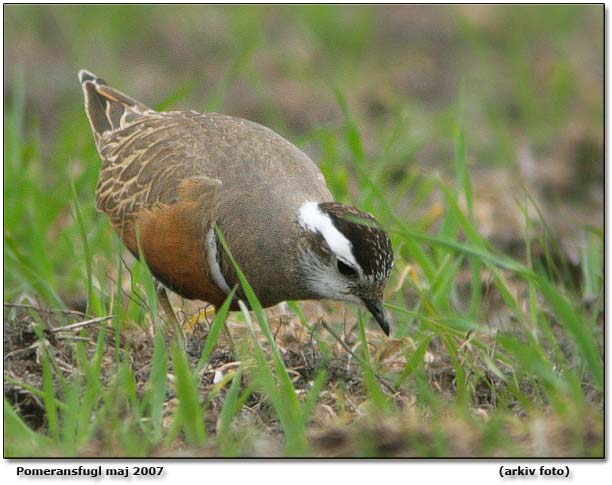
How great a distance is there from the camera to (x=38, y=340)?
5887mm

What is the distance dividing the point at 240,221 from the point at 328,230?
22.8 inches

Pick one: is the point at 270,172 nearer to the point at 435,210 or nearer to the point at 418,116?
the point at 435,210

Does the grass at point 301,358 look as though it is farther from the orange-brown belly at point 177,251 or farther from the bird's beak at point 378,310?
the orange-brown belly at point 177,251

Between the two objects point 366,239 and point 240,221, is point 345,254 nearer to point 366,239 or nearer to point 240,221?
point 366,239

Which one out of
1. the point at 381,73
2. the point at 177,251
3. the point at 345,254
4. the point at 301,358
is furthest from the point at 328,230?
the point at 381,73

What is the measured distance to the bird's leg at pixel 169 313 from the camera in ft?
19.6

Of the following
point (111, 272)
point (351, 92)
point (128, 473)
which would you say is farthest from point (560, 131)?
point (128, 473)

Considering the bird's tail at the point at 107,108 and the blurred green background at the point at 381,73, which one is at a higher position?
the bird's tail at the point at 107,108

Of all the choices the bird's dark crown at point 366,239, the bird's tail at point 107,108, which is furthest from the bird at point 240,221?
the bird's tail at point 107,108

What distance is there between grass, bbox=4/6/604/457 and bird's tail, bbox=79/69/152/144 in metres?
0.35

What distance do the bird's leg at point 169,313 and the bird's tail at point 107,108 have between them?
1.31 metres

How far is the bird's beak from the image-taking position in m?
6.00

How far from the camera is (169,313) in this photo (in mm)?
6418

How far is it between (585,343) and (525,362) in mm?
348
